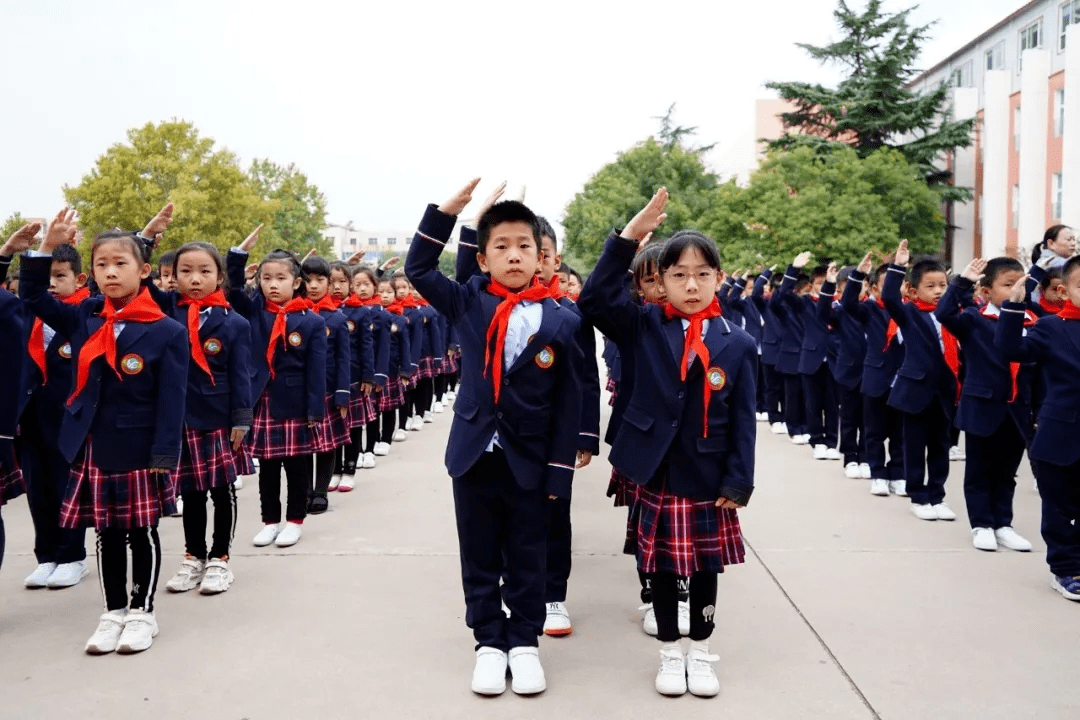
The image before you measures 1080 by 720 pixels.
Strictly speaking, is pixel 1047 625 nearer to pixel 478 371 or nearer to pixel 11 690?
pixel 478 371

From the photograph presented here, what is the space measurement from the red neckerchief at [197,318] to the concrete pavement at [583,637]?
3.74ft

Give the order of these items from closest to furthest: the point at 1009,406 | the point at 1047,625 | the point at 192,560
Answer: the point at 1047,625 < the point at 192,560 < the point at 1009,406

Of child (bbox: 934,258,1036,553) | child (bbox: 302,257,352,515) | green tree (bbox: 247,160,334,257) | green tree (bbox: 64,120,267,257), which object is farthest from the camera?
green tree (bbox: 247,160,334,257)

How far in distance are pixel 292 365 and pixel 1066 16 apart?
29487 mm

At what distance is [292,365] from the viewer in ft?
18.0

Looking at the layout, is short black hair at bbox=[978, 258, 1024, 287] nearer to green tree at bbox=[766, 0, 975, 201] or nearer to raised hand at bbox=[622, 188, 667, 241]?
raised hand at bbox=[622, 188, 667, 241]

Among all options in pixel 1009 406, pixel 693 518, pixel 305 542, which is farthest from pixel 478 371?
pixel 1009 406

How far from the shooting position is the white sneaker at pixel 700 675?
3277mm

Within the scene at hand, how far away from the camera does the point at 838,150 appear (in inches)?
1209

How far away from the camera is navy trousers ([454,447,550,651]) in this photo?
3410mm

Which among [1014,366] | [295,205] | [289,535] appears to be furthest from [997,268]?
[295,205]

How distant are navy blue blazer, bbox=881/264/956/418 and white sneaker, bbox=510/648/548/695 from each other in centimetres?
364

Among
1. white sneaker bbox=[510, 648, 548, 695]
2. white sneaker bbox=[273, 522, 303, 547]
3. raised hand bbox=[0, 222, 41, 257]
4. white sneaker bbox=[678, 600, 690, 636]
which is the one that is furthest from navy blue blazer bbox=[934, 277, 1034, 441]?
raised hand bbox=[0, 222, 41, 257]

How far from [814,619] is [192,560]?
9.99ft
